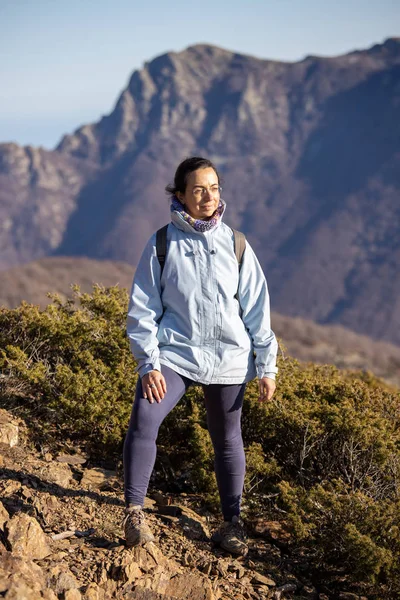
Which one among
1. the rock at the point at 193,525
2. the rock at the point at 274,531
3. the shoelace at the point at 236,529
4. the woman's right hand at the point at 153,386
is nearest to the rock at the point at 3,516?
the woman's right hand at the point at 153,386

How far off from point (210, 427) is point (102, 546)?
75cm

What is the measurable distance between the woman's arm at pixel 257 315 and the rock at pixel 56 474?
134cm

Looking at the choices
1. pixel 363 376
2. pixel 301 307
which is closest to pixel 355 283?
pixel 301 307

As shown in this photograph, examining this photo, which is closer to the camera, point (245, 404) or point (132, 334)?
point (132, 334)

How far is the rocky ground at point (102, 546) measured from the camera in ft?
9.29

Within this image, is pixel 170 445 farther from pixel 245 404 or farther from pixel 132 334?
pixel 132 334

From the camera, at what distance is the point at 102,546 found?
3.25 meters

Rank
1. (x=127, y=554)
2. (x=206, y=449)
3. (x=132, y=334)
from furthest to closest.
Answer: (x=206, y=449)
(x=132, y=334)
(x=127, y=554)

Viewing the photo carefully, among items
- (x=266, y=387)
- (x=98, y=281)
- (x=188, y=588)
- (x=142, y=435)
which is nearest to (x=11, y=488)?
(x=142, y=435)

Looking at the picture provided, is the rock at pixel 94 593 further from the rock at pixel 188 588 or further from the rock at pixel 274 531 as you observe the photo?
the rock at pixel 274 531

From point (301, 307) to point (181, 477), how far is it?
184 meters

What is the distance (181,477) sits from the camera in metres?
4.42

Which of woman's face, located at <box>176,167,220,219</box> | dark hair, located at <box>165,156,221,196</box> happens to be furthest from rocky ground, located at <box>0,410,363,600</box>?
dark hair, located at <box>165,156,221,196</box>

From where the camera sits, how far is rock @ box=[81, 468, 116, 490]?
159 inches
